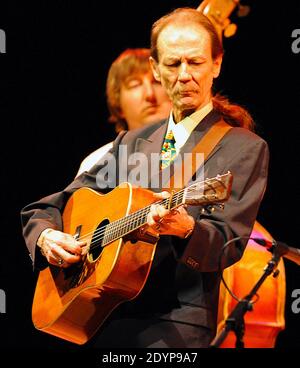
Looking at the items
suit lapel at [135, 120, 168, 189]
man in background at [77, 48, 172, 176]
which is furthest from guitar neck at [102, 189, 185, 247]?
man in background at [77, 48, 172, 176]

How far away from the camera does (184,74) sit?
Result: 2.71 meters

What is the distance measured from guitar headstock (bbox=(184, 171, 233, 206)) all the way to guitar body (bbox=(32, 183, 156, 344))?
0.36m

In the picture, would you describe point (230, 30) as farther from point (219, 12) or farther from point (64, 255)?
point (64, 255)

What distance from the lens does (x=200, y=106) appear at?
2.81 metres

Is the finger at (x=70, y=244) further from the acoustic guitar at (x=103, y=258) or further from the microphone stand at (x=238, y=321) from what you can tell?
the microphone stand at (x=238, y=321)

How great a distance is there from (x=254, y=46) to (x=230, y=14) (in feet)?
1.26

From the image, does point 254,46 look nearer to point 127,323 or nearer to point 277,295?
point 277,295

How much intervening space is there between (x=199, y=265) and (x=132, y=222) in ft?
1.00

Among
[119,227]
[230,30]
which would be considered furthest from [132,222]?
[230,30]

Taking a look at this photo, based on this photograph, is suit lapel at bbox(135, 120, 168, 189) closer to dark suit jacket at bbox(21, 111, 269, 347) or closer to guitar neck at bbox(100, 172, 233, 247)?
dark suit jacket at bbox(21, 111, 269, 347)

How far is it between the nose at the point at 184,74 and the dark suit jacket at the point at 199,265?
253mm

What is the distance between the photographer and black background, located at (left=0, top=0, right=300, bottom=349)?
4176 mm

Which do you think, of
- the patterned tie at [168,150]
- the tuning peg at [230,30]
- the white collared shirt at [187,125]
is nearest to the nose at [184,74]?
the white collared shirt at [187,125]

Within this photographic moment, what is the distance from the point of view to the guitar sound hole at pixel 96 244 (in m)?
2.70
